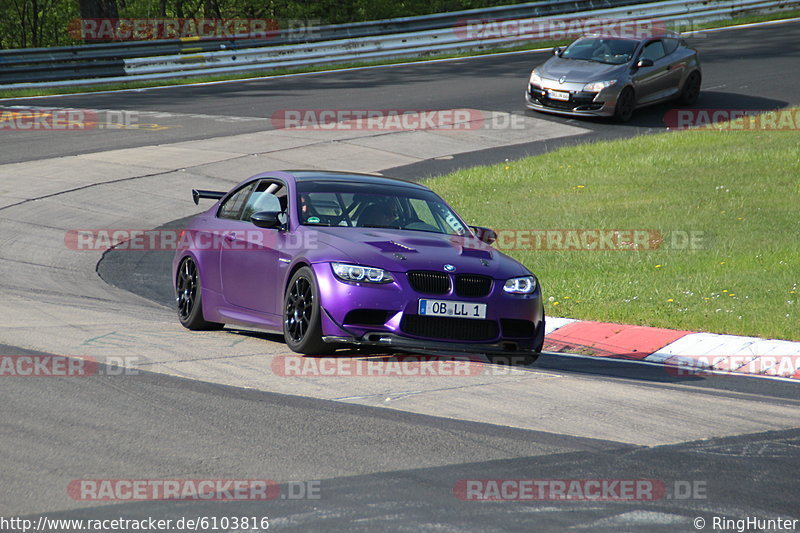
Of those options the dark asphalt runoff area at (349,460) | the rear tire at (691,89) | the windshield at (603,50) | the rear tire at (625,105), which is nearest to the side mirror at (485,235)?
the dark asphalt runoff area at (349,460)

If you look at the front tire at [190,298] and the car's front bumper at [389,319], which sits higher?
the car's front bumper at [389,319]

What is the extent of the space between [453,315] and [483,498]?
3.12m

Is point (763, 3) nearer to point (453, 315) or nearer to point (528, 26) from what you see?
point (528, 26)

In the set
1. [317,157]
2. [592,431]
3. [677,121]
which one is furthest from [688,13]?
[592,431]

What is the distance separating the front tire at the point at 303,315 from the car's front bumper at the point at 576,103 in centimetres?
1635

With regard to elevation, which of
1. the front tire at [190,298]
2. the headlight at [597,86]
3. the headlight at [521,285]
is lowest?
the front tire at [190,298]

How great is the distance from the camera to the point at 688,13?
36.7m

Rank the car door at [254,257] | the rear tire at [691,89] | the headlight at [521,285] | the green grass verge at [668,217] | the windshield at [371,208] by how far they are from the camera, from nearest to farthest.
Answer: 1. the headlight at [521,285]
2. the car door at [254,257]
3. the windshield at [371,208]
4. the green grass verge at [668,217]
5. the rear tire at [691,89]

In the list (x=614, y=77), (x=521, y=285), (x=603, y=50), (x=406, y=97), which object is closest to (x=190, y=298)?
(x=521, y=285)

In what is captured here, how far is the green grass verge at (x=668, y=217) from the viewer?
11.2m

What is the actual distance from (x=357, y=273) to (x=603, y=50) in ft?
60.1

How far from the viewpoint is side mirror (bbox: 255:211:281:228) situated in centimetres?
891

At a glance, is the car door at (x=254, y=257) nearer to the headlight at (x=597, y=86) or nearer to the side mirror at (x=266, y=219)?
the side mirror at (x=266, y=219)

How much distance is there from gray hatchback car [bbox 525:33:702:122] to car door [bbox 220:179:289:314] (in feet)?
49.6
